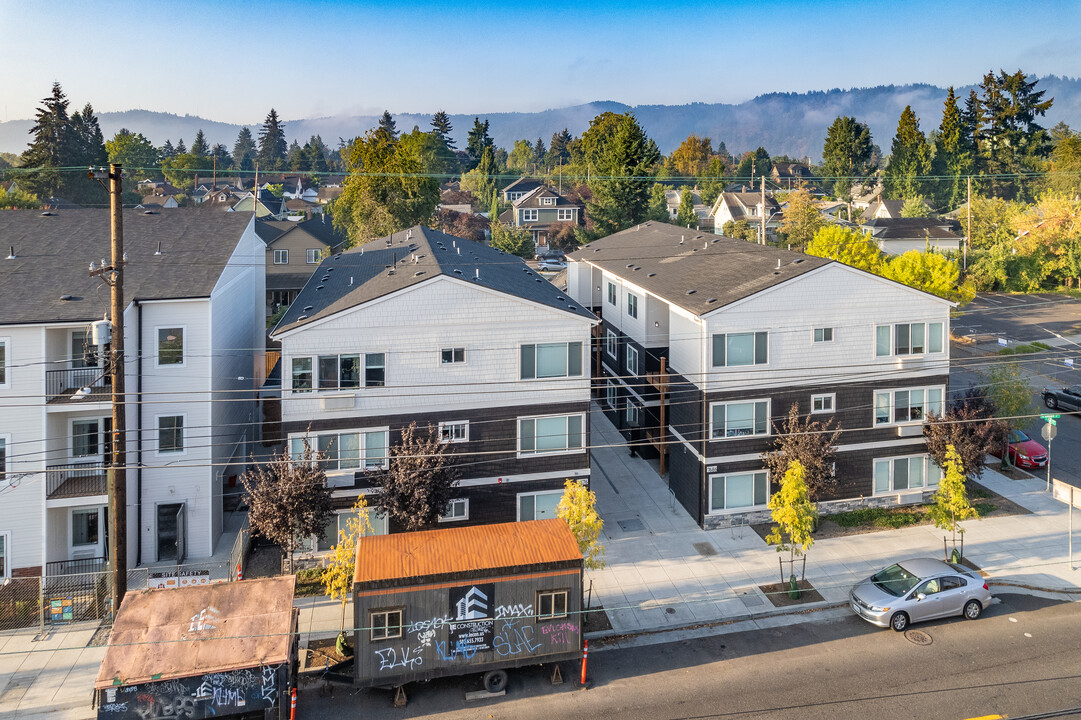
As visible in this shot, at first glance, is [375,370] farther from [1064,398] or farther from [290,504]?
[1064,398]

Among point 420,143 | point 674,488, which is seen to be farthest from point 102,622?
point 420,143

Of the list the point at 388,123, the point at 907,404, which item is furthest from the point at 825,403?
the point at 388,123

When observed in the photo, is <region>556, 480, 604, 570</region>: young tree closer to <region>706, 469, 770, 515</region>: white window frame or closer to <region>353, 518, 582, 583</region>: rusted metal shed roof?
<region>353, 518, 582, 583</region>: rusted metal shed roof

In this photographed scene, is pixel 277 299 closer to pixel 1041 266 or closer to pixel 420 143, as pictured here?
pixel 420 143

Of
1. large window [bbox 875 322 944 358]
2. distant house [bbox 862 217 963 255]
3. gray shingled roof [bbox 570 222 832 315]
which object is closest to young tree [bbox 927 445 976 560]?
large window [bbox 875 322 944 358]

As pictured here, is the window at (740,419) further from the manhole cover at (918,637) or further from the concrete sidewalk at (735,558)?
the manhole cover at (918,637)

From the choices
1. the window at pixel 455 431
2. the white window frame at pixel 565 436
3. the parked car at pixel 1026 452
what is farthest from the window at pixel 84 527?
the parked car at pixel 1026 452
